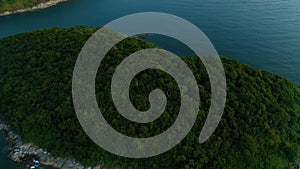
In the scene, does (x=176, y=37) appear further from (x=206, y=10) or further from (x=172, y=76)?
(x=172, y=76)

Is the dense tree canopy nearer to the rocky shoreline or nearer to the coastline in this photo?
the coastline

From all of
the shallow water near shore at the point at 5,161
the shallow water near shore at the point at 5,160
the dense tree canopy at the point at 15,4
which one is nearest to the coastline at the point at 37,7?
the dense tree canopy at the point at 15,4

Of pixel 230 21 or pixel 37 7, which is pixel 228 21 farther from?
pixel 37 7

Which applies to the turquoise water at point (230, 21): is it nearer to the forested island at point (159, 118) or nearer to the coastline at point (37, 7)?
the coastline at point (37, 7)

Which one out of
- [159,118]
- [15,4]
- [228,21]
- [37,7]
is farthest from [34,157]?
[15,4]

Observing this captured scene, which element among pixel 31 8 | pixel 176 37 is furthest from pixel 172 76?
pixel 31 8

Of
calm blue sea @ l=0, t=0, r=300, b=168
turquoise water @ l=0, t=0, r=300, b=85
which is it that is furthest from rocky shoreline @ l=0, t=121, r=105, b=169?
turquoise water @ l=0, t=0, r=300, b=85

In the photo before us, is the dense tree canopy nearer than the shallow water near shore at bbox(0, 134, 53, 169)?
No
